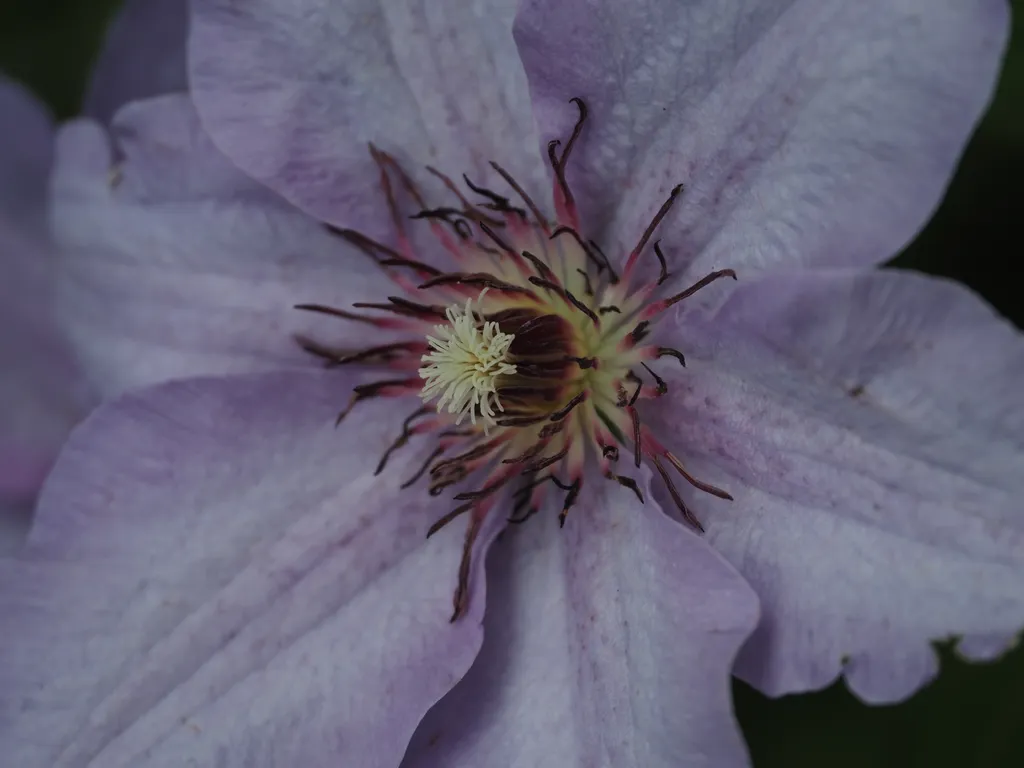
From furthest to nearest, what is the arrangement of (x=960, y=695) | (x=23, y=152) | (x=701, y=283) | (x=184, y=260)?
(x=23, y=152), (x=960, y=695), (x=184, y=260), (x=701, y=283)

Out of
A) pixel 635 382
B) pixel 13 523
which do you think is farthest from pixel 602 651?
pixel 13 523

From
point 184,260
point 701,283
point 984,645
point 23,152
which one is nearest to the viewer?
point 984,645

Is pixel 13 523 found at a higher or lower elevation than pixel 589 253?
lower

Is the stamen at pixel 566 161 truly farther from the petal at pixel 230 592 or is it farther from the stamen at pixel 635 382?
the petal at pixel 230 592

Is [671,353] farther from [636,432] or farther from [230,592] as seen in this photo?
[230,592]

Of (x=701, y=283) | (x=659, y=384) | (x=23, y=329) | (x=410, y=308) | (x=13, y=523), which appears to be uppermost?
(x=701, y=283)
